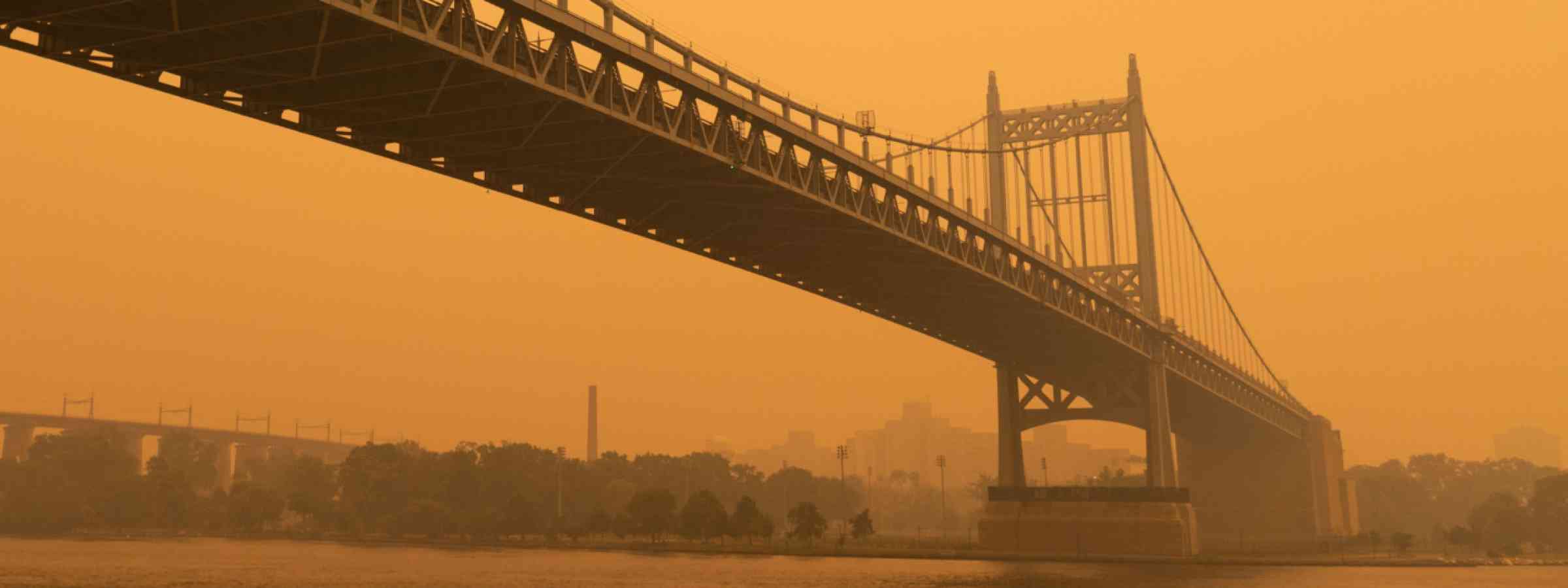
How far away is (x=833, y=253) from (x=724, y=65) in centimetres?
1947

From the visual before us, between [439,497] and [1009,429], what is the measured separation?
5701 cm

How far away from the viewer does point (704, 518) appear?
9875 cm

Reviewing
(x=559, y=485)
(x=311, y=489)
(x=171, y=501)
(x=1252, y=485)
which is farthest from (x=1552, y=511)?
(x=171, y=501)

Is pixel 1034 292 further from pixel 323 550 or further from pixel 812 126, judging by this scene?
pixel 323 550

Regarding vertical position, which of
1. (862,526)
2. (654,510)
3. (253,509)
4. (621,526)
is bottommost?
(862,526)

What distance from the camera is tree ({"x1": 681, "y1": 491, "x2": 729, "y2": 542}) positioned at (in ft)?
322

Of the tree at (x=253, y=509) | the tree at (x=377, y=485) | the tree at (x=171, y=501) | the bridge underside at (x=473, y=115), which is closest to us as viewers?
the bridge underside at (x=473, y=115)

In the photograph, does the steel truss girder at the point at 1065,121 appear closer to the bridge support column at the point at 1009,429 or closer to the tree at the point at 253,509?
the bridge support column at the point at 1009,429

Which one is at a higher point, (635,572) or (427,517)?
(427,517)

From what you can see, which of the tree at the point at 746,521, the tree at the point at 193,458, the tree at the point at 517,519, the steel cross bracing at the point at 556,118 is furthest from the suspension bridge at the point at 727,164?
the tree at the point at 193,458

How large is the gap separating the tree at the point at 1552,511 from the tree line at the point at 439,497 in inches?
1968

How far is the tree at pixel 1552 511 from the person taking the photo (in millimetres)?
108938

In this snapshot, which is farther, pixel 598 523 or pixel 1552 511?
pixel 1552 511

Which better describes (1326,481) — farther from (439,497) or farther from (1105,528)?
(439,497)
